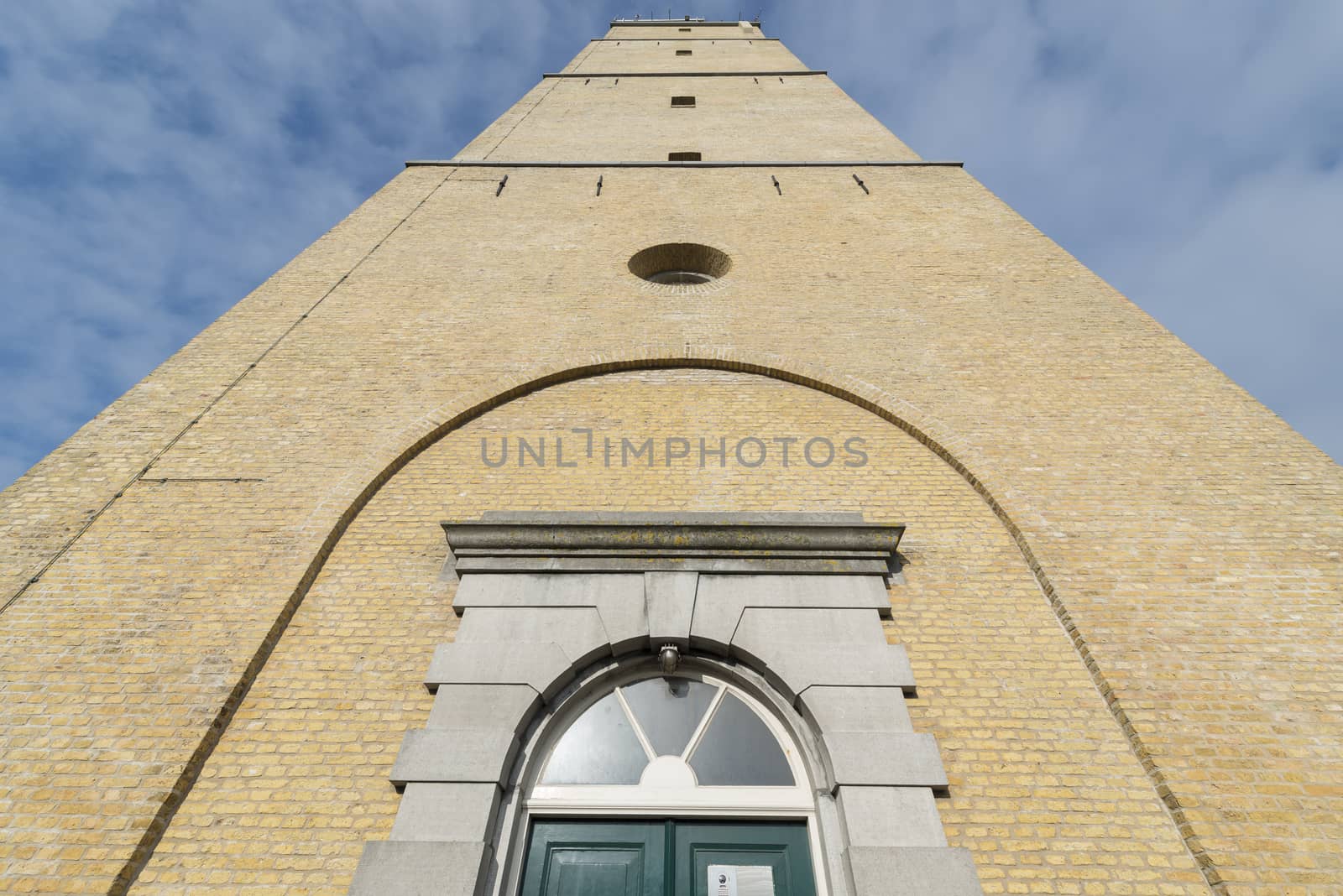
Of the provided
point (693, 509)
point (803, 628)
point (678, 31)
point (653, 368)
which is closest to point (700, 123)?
point (653, 368)

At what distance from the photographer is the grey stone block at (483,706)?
394 cm

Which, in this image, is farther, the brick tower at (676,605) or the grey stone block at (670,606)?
the grey stone block at (670,606)

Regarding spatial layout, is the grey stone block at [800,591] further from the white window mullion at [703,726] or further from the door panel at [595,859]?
the door panel at [595,859]

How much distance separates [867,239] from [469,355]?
192 inches

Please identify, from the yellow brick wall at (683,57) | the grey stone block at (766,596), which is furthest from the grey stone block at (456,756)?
the yellow brick wall at (683,57)

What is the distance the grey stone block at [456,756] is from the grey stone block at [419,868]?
322 mm

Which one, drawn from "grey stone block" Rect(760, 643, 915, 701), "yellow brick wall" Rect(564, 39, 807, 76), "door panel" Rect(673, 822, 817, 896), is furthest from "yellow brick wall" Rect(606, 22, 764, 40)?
"door panel" Rect(673, 822, 817, 896)

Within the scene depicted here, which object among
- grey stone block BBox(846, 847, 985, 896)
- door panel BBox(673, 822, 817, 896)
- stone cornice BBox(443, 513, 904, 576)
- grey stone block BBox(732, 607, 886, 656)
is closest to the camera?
grey stone block BBox(846, 847, 985, 896)

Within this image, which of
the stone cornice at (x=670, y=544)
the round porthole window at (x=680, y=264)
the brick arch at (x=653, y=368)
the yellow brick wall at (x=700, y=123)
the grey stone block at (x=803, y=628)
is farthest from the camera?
the yellow brick wall at (x=700, y=123)

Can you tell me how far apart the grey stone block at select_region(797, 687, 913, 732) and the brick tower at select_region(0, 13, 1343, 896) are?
2cm

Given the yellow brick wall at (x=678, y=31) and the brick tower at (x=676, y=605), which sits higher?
the yellow brick wall at (x=678, y=31)

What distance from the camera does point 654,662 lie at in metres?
4.44

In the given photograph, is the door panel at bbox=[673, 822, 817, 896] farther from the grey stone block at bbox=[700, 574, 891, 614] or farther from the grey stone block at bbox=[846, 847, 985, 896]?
the grey stone block at bbox=[700, 574, 891, 614]

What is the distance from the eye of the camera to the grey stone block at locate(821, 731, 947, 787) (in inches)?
145
